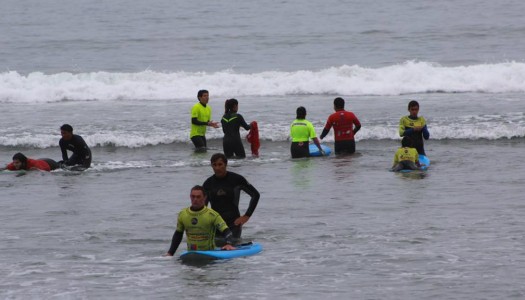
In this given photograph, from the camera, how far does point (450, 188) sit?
17.1 metres

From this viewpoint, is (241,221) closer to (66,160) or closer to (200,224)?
(200,224)

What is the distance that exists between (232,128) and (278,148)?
10.4ft

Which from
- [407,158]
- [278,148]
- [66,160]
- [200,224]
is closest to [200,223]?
[200,224]

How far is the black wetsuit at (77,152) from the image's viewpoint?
19953 mm

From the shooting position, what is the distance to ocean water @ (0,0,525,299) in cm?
1177

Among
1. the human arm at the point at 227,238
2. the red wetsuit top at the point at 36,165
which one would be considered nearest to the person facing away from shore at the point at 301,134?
the red wetsuit top at the point at 36,165

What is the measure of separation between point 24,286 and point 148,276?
57.1 inches

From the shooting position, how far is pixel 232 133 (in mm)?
21469

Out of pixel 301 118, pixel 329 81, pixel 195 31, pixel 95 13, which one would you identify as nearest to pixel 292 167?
pixel 301 118

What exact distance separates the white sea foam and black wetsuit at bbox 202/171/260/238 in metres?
22.3

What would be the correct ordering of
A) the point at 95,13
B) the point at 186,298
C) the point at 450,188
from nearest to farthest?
the point at 186,298, the point at 450,188, the point at 95,13

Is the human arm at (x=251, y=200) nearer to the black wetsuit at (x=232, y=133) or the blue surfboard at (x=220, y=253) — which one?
the blue surfboard at (x=220, y=253)

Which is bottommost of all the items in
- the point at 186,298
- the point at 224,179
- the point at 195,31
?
the point at 186,298

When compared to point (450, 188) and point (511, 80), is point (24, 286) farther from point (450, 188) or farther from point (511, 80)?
point (511, 80)
